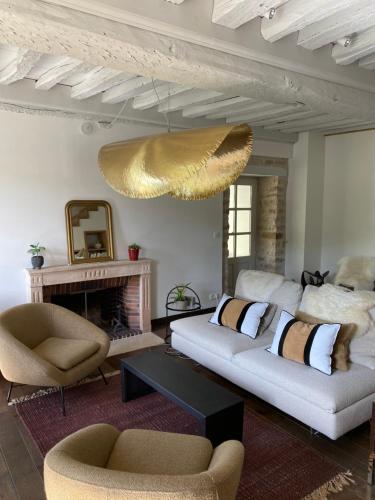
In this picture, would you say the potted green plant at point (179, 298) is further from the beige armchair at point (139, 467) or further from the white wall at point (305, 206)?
the beige armchair at point (139, 467)

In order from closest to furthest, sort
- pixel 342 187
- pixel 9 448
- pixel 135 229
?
pixel 9 448
pixel 135 229
pixel 342 187

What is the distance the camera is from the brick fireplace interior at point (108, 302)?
4590 mm

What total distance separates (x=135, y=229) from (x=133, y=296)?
2.72 feet

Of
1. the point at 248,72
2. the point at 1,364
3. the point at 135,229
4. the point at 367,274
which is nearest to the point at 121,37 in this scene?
the point at 248,72

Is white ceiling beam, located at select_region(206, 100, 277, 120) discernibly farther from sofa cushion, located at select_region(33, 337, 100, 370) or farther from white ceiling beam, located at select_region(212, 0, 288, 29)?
sofa cushion, located at select_region(33, 337, 100, 370)

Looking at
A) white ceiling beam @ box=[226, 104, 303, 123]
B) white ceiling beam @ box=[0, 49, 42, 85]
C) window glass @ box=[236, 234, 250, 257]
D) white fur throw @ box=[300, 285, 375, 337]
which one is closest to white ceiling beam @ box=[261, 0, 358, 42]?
white ceiling beam @ box=[0, 49, 42, 85]

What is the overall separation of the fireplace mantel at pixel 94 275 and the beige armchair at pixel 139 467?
234 centimetres

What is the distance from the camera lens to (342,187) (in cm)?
599

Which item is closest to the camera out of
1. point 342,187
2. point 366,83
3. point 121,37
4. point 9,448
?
point 121,37

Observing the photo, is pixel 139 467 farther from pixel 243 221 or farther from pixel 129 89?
pixel 243 221

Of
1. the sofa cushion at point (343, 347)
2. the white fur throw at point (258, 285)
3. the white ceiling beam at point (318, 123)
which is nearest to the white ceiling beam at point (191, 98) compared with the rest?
the white ceiling beam at point (318, 123)

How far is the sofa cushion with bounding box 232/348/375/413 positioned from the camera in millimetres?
2543

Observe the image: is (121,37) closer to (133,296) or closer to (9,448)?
(9,448)

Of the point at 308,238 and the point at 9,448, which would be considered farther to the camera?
the point at 308,238
